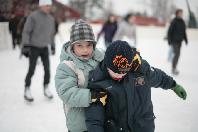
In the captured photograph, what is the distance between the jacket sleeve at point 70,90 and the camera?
2.51 metres

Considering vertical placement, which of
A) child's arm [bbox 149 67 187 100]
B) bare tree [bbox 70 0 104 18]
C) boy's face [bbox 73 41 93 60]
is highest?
boy's face [bbox 73 41 93 60]

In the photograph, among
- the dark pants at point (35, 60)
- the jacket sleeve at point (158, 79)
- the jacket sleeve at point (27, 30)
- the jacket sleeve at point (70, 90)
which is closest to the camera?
the jacket sleeve at point (70, 90)

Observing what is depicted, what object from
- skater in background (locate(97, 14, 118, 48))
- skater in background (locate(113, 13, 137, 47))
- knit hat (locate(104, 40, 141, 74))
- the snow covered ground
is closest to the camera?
knit hat (locate(104, 40, 141, 74))

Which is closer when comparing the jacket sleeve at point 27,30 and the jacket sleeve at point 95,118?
the jacket sleeve at point 95,118

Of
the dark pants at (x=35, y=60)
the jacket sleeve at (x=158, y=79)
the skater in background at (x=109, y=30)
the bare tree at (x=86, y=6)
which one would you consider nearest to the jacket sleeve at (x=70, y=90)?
the jacket sleeve at (x=158, y=79)

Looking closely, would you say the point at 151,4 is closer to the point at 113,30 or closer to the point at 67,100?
the point at 113,30

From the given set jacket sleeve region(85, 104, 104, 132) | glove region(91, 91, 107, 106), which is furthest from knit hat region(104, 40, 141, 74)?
jacket sleeve region(85, 104, 104, 132)

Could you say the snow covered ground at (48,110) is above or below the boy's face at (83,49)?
below

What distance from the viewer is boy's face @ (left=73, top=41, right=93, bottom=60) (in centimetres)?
276

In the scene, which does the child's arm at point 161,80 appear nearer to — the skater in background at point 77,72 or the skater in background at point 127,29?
the skater in background at point 77,72

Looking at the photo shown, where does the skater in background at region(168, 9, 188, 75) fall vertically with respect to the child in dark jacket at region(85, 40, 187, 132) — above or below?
below

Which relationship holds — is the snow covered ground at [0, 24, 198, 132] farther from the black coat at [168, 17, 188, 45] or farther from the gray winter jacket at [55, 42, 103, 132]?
the gray winter jacket at [55, 42, 103, 132]

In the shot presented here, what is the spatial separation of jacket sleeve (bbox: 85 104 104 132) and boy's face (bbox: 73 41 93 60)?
1.38ft

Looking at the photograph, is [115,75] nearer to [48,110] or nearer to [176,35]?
[48,110]
